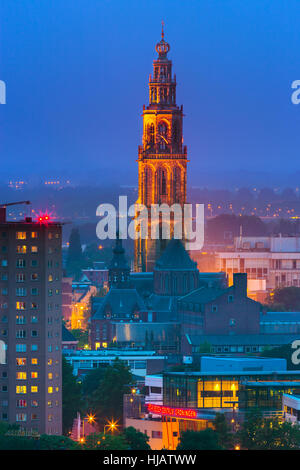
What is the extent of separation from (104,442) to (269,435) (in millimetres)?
8669

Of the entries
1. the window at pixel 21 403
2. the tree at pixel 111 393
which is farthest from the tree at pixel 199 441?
the tree at pixel 111 393

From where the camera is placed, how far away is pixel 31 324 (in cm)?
14000

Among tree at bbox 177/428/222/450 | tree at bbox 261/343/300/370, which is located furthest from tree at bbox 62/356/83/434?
tree at bbox 177/428/222/450

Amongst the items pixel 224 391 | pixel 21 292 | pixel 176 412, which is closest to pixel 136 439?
pixel 176 412

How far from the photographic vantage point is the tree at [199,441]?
4808 inches

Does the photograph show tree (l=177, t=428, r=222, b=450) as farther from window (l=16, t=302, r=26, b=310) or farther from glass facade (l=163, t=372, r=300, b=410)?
window (l=16, t=302, r=26, b=310)

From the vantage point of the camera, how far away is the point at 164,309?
652 ft

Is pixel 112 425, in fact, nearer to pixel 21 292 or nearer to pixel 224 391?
pixel 224 391

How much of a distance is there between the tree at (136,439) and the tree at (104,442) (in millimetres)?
1106

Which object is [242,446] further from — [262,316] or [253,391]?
[262,316]

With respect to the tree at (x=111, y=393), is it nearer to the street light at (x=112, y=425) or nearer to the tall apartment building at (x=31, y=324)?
the street light at (x=112, y=425)

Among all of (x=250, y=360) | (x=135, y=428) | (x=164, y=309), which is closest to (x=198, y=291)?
(x=164, y=309)

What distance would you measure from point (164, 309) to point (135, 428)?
216 ft
